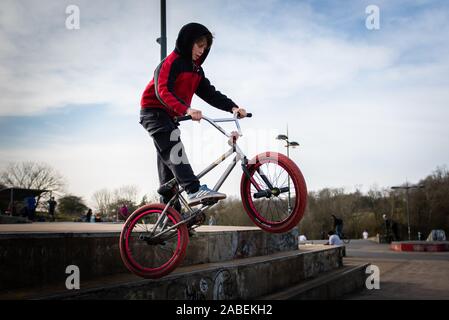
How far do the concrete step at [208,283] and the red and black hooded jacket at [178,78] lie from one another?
208 cm

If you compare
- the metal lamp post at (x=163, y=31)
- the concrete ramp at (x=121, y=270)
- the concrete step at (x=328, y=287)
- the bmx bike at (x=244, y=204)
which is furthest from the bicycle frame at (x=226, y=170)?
the concrete step at (x=328, y=287)

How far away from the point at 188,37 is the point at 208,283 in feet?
12.0

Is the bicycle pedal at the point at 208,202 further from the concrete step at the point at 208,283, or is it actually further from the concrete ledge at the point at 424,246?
the concrete ledge at the point at 424,246

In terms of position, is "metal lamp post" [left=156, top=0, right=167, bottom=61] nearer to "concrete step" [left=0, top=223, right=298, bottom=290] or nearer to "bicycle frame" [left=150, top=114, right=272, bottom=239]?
"bicycle frame" [left=150, top=114, right=272, bottom=239]

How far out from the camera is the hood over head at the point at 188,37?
4.17 m

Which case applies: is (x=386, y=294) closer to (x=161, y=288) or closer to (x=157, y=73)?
(x=161, y=288)

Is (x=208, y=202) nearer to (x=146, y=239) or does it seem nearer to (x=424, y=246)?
(x=146, y=239)

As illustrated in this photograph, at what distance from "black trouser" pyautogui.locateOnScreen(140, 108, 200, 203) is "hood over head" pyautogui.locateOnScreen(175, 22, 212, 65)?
0.70m

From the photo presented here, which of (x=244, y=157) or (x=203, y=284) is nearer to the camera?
(x=244, y=157)

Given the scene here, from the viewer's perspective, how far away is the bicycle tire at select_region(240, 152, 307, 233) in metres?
3.79

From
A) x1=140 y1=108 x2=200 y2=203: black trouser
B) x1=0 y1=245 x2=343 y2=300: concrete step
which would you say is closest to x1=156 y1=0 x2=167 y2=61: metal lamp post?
x1=140 y1=108 x2=200 y2=203: black trouser

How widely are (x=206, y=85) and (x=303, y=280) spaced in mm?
6447

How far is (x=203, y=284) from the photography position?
5.71m
